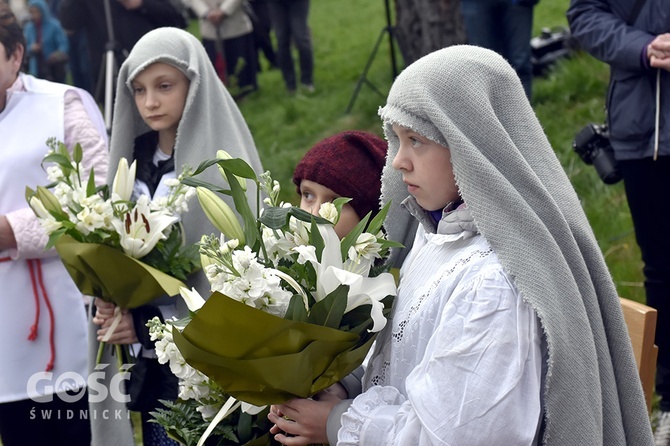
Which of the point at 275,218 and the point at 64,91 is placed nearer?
the point at 275,218

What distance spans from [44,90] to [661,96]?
2685mm

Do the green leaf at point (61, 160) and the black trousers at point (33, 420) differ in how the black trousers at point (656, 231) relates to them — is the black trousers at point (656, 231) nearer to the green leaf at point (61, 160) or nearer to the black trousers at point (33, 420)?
the green leaf at point (61, 160)

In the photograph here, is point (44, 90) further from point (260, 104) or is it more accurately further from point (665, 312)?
point (260, 104)

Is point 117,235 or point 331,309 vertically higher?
point 331,309

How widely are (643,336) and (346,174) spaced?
3.56 feet

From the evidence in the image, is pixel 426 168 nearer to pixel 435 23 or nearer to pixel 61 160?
pixel 61 160

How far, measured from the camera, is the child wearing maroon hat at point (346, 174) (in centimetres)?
331

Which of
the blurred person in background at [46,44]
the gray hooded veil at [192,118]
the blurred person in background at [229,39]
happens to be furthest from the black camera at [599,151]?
the blurred person in background at [46,44]

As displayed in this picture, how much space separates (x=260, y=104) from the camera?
35.0 feet

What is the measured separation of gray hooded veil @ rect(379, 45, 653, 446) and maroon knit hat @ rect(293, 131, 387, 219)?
0.82 meters

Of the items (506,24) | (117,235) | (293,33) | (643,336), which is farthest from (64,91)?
(293,33)

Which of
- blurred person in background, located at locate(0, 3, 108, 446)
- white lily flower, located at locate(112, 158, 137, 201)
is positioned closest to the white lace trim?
white lily flower, located at locate(112, 158, 137, 201)

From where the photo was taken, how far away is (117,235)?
3.54m

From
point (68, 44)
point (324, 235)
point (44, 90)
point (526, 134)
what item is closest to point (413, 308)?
point (324, 235)
